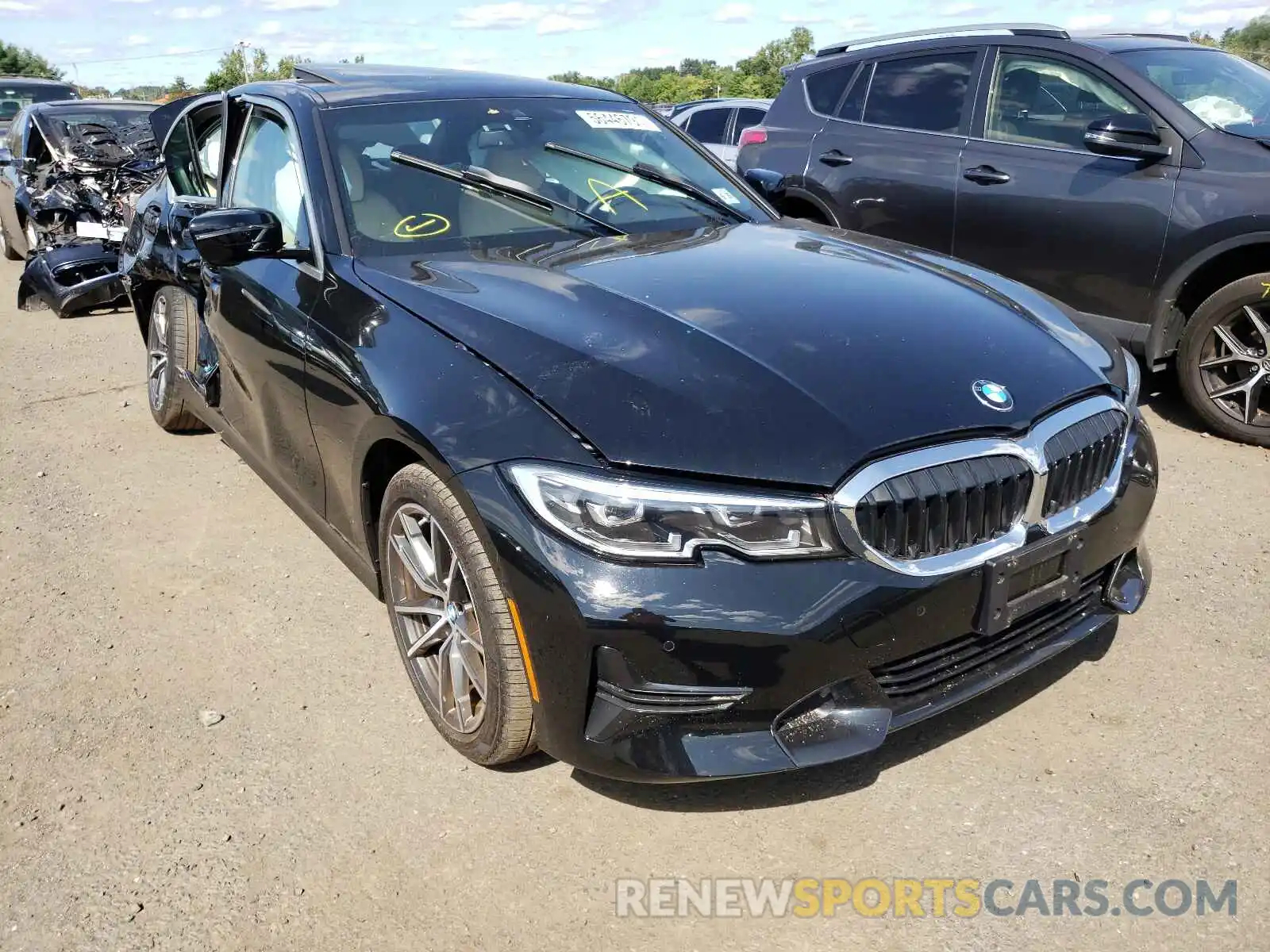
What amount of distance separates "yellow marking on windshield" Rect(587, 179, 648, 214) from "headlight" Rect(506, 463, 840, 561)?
170 cm

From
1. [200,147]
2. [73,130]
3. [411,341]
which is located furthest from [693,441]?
[73,130]

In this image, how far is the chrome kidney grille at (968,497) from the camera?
212 centimetres

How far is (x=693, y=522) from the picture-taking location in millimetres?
2084

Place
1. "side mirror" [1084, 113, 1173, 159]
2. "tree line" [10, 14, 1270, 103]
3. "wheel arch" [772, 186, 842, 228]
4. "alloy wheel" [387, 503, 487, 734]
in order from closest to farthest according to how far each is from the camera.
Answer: "alloy wheel" [387, 503, 487, 734] < "side mirror" [1084, 113, 1173, 159] < "wheel arch" [772, 186, 842, 228] < "tree line" [10, 14, 1270, 103]

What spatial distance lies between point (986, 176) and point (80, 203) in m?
7.86

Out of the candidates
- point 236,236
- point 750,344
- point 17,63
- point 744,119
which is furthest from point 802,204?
point 17,63

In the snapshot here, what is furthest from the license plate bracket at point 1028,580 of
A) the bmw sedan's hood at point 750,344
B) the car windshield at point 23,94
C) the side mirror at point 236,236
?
the car windshield at point 23,94

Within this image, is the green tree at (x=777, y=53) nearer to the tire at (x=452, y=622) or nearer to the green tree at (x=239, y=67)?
the green tree at (x=239, y=67)

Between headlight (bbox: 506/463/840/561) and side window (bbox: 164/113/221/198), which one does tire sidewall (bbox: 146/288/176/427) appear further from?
headlight (bbox: 506/463/840/561)

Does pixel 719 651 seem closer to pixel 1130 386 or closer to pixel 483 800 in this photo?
pixel 483 800

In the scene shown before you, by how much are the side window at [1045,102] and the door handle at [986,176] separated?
191mm

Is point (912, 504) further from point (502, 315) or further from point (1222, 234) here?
point (1222, 234)

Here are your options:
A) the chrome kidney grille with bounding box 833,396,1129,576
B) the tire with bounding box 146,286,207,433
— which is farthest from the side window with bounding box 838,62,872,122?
the chrome kidney grille with bounding box 833,396,1129,576

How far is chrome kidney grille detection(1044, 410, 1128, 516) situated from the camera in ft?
7.78
